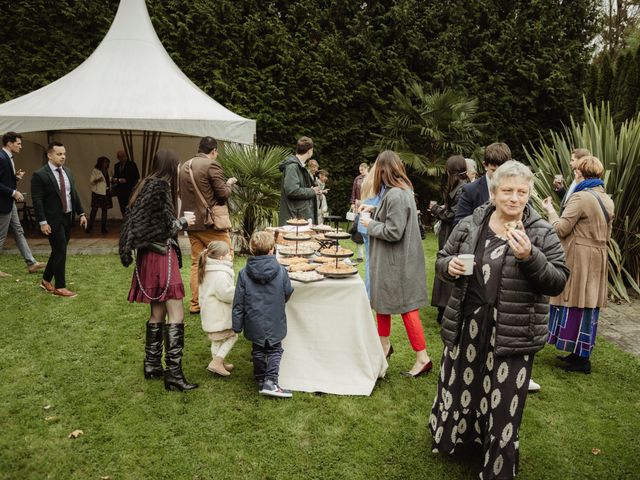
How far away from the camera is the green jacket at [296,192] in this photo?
632 centimetres

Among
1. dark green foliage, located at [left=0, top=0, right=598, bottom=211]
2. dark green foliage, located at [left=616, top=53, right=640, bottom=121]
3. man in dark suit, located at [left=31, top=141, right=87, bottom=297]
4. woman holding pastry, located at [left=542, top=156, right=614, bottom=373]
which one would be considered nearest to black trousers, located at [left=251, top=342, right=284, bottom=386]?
woman holding pastry, located at [left=542, top=156, right=614, bottom=373]

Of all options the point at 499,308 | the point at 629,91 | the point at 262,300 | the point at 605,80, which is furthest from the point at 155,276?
the point at 605,80

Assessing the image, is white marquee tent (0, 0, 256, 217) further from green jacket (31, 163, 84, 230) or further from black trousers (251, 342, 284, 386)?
black trousers (251, 342, 284, 386)

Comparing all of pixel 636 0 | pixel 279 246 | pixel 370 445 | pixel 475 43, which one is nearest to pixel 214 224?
pixel 279 246

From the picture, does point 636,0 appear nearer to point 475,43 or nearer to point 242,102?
point 475,43

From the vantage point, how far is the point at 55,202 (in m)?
6.23

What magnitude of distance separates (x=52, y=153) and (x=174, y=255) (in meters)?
3.28

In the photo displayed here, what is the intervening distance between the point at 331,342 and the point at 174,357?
1.29 meters

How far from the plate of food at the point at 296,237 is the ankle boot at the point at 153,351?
1.50m

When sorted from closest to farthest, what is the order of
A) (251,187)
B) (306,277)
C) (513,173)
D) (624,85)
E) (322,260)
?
(513,173), (306,277), (322,260), (251,187), (624,85)

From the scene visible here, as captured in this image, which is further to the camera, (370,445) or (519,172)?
(370,445)

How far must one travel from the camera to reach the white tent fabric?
9.17 metres

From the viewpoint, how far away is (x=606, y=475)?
3.14m

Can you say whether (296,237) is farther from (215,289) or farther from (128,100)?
(128,100)
